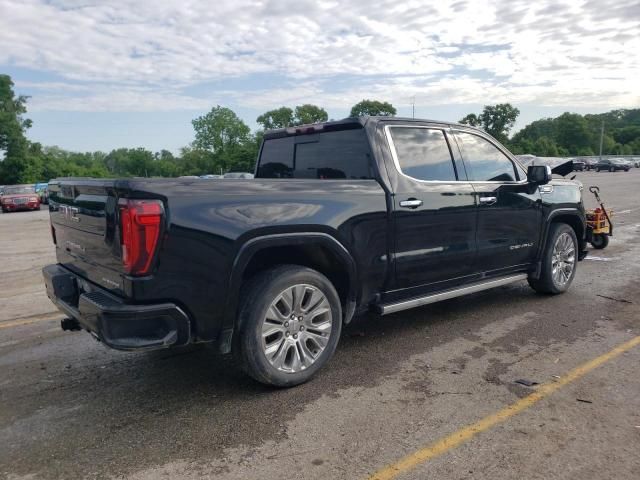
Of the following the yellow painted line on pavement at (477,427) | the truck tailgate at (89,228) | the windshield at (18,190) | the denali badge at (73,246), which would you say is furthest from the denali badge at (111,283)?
the windshield at (18,190)

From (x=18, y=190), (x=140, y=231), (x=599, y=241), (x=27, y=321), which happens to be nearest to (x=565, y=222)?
(x=599, y=241)

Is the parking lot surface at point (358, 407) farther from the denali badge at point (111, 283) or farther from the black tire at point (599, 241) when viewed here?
the black tire at point (599, 241)

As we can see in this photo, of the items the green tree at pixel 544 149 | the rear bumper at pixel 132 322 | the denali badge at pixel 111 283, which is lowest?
the rear bumper at pixel 132 322

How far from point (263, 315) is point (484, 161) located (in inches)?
113

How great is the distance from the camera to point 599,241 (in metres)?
9.21

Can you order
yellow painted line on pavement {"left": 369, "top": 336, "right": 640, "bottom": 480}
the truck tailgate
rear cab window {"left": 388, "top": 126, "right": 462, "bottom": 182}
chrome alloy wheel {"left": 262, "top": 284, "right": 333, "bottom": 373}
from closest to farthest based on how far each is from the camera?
yellow painted line on pavement {"left": 369, "top": 336, "right": 640, "bottom": 480} < the truck tailgate < chrome alloy wheel {"left": 262, "top": 284, "right": 333, "bottom": 373} < rear cab window {"left": 388, "top": 126, "right": 462, "bottom": 182}

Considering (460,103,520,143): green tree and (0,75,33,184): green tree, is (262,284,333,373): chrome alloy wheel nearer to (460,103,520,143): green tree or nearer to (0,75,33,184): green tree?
(0,75,33,184): green tree

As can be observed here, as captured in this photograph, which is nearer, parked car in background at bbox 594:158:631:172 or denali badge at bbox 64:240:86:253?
denali badge at bbox 64:240:86:253

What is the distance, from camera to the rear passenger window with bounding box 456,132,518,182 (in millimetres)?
4957

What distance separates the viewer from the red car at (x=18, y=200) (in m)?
26.3

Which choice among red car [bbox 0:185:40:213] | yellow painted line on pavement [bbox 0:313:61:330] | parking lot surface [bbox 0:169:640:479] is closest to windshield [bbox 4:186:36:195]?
red car [bbox 0:185:40:213]

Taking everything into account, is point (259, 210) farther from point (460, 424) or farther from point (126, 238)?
point (460, 424)

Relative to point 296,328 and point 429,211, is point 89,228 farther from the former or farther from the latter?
point 429,211

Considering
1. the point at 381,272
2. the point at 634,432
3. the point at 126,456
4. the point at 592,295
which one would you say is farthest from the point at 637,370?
the point at 126,456
